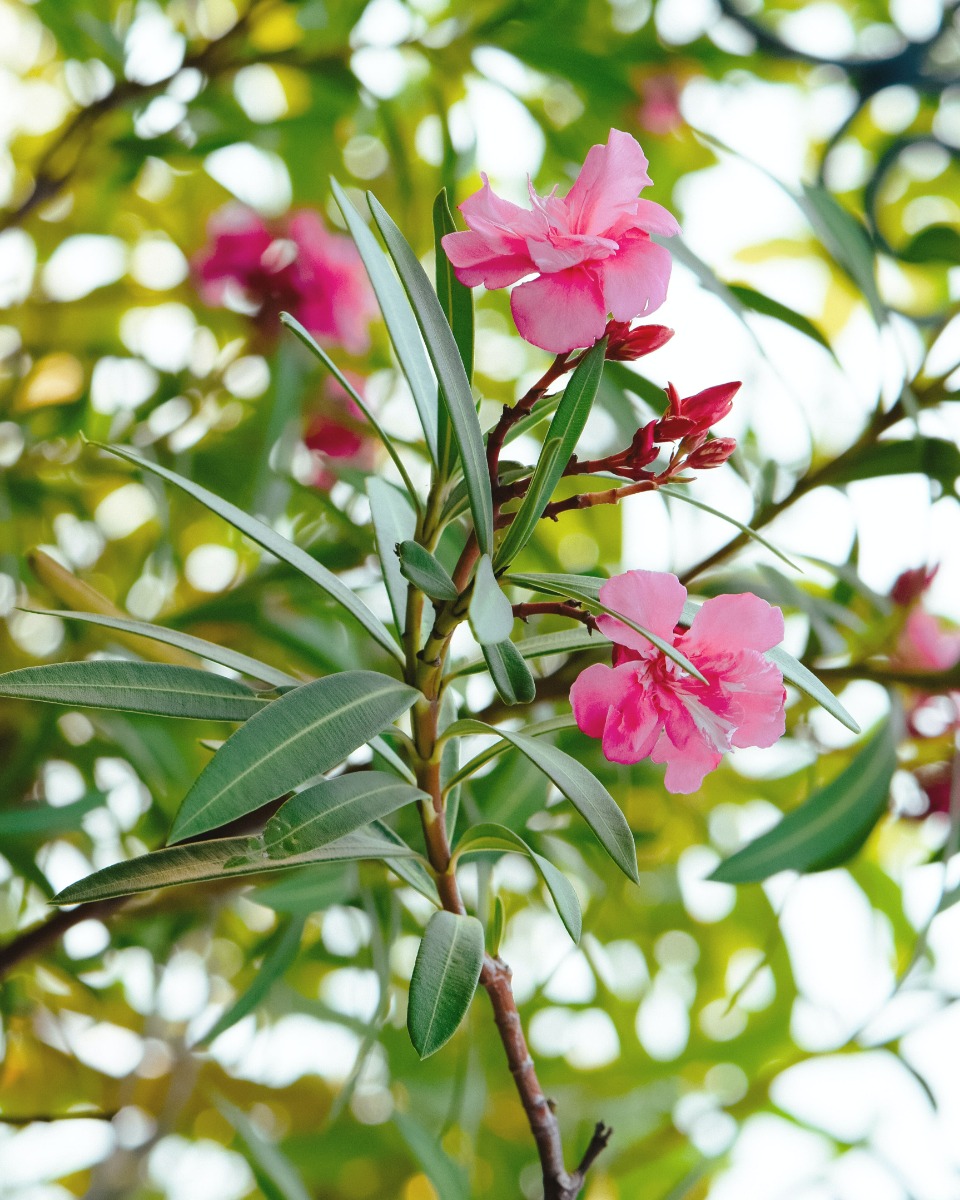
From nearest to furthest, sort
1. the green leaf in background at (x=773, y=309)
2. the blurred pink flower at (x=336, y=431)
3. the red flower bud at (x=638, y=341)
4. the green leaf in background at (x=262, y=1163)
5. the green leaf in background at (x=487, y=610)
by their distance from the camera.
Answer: the green leaf in background at (x=487, y=610), the red flower bud at (x=638, y=341), the green leaf in background at (x=262, y=1163), the green leaf in background at (x=773, y=309), the blurred pink flower at (x=336, y=431)

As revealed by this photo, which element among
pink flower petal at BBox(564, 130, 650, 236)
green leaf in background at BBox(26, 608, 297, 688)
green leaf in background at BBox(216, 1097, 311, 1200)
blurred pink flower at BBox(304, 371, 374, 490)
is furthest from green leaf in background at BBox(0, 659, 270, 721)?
blurred pink flower at BBox(304, 371, 374, 490)

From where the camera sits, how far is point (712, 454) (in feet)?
1.43

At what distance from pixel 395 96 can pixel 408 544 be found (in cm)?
109

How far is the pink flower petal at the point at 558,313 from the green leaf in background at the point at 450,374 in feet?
0.10

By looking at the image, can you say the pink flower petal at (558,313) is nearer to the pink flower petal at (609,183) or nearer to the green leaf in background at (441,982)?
the pink flower petal at (609,183)

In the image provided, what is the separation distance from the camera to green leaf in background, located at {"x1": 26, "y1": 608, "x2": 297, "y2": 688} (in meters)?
0.39

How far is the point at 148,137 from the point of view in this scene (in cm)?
106

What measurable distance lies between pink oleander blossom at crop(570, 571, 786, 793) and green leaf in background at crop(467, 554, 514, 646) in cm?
7

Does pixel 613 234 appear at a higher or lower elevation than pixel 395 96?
higher

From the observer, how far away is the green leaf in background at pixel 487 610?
323 millimetres

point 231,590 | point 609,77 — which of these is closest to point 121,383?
point 231,590

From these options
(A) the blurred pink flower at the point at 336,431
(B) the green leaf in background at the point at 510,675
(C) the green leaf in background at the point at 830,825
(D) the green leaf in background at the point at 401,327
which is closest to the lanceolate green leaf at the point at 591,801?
(B) the green leaf in background at the point at 510,675

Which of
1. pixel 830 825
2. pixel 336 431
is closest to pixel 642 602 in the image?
pixel 830 825

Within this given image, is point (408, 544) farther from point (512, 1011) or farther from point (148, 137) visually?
point (148, 137)
